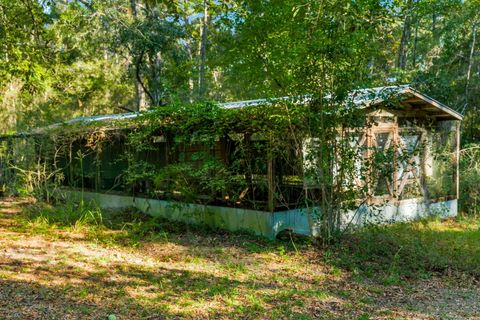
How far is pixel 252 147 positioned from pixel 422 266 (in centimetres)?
349

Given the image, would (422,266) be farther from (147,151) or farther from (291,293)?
(147,151)

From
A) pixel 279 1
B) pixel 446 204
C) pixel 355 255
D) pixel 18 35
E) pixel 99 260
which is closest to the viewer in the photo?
pixel 99 260

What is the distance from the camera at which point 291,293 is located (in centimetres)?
529

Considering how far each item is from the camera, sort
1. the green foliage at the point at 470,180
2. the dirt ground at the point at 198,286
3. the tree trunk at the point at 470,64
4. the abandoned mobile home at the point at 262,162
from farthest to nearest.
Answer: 1. the tree trunk at the point at 470,64
2. the green foliage at the point at 470,180
3. the abandoned mobile home at the point at 262,162
4. the dirt ground at the point at 198,286

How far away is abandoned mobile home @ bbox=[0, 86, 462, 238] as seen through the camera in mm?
7285

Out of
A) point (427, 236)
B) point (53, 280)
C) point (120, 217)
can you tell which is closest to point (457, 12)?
point (427, 236)

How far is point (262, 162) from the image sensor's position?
8156mm

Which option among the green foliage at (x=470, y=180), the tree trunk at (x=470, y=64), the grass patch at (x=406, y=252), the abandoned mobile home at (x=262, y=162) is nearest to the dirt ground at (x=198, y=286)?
the grass patch at (x=406, y=252)

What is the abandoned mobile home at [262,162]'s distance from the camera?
287 inches

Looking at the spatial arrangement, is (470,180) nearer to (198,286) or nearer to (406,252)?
(406,252)

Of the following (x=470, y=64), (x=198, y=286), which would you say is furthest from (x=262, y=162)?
(x=470, y=64)

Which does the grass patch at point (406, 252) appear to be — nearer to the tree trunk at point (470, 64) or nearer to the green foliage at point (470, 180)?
the green foliage at point (470, 180)

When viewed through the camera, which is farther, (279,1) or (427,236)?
(279,1)

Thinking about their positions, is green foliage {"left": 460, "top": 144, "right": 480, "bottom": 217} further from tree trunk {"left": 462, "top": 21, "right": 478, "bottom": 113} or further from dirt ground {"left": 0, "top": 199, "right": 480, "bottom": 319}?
tree trunk {"left": 462, "top": 21, "right": 478, "bottom": 113}
